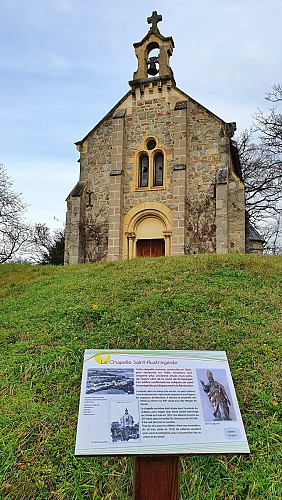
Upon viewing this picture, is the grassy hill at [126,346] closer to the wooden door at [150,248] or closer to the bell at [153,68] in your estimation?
the wooden door at [150,248]

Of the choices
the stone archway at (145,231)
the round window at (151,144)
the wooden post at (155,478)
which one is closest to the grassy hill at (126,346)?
the wooden post at (155,478)

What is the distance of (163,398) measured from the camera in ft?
11.4

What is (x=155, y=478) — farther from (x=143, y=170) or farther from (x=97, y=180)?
(x=97, y=180)

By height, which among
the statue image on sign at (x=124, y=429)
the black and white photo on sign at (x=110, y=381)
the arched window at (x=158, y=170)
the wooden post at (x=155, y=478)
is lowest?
the wooden post at (x=155, y=478)

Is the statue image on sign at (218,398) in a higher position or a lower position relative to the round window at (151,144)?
lower

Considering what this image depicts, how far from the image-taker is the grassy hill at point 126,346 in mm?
4195

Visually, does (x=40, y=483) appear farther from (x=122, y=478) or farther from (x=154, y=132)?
(x=154, y=132)

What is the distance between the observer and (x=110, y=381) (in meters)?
3.56

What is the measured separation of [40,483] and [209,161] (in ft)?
52.6

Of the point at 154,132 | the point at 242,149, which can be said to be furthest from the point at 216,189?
the point at 242,149

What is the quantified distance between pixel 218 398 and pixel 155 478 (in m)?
0.76

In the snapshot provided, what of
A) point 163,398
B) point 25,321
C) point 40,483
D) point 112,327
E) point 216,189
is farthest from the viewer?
point 216,189

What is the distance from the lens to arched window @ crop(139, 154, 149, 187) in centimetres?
1970

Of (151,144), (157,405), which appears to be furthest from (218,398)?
(151,144)
